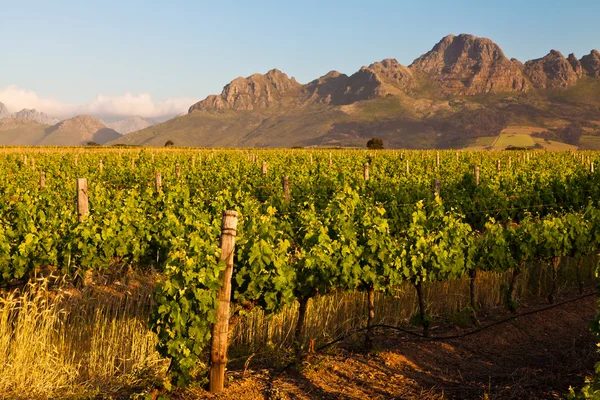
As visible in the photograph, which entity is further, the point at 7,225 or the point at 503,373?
the point at 7,225

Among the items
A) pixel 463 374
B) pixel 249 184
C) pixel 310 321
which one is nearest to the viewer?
pixel 463 374

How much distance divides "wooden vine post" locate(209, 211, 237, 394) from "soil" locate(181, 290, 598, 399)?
17 cm

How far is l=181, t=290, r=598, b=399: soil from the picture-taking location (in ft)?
19.0

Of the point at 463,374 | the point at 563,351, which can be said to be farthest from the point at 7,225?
the point at 563,351

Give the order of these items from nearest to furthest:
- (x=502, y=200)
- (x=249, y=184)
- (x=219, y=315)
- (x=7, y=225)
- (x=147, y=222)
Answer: (x=219, y=315) → (x=7, y=225) → (x=147, y=222) → (x=502, y=200) → (x=249, y=184)

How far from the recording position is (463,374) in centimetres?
643

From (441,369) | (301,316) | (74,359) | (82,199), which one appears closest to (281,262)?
(301,316)

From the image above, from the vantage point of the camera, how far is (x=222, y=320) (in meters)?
5.66

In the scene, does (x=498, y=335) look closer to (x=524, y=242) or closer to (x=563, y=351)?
(x=563, y=351)

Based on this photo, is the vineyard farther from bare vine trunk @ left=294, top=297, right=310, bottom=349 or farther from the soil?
the soil

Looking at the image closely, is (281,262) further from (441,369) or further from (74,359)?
(74,359)

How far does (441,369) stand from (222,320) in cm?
273

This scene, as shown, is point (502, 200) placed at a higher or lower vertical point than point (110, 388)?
higher

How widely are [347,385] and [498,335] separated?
2780mm
